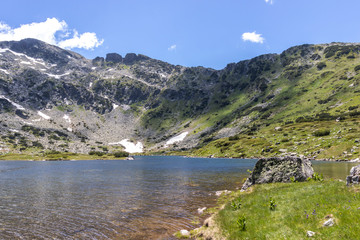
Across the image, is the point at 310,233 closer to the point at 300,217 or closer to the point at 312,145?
the point at 300,217

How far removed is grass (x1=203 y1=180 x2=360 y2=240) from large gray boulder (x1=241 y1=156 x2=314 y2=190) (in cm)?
1036

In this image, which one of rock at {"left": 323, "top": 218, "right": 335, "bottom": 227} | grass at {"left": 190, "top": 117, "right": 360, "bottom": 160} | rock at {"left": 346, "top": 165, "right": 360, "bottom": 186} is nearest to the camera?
rock at {"left": 323, "top": 218, "right": 335, "bottom": 227}

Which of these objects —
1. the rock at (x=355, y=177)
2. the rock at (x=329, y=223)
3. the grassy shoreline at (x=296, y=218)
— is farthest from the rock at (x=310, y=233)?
the rock at (x=355, y=177)

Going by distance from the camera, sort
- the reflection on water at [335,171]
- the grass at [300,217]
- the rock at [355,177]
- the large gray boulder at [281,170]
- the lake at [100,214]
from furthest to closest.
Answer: the reflection on water at [335,171] → the large gray boulder at [281,170] → the lake at [100,214] → the rock at [355,177] → the grass at [300,217]

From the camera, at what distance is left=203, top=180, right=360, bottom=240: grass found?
10823mm

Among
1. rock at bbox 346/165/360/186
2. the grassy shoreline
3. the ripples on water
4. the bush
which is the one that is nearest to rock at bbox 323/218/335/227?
the grassy shoreline

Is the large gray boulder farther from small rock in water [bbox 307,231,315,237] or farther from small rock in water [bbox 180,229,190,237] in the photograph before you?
small rock in water [bbox 307,231,315,237]

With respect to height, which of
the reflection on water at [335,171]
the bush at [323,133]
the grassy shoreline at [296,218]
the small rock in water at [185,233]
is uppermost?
the bush at [323,133]

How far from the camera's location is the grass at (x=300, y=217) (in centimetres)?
1082

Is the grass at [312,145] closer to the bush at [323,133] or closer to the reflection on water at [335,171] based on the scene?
the bush at [323,133]

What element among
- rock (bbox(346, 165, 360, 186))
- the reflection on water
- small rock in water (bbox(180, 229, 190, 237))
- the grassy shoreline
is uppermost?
rock (bbox(346, 165, 360, 186))

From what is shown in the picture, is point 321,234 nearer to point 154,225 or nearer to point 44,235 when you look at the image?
point 154,225

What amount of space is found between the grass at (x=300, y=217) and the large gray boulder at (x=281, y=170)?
10363mm

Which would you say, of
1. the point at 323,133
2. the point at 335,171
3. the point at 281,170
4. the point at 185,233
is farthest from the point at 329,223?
the point at 323,133
